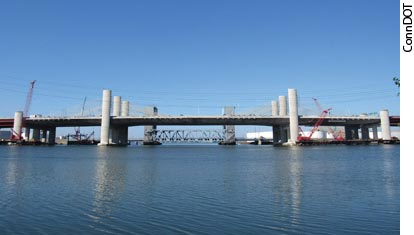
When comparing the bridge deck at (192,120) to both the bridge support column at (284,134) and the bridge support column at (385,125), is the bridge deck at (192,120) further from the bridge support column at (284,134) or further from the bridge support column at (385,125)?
the bridge support column at (284,134)

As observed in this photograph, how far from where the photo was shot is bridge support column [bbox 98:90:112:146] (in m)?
148

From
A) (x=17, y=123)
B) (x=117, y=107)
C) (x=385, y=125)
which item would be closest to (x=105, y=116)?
(x=117, y=107)

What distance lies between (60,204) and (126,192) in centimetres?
453

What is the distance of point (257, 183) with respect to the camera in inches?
1002

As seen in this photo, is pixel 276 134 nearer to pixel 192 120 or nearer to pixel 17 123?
pixel 192 120

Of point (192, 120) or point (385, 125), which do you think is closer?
point (385, 125)

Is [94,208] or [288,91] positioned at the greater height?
[288,91]

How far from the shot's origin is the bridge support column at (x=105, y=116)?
487ft

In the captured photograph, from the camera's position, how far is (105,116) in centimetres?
14825

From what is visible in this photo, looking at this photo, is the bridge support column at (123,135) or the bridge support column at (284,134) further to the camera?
the bridge support column at (123,135)

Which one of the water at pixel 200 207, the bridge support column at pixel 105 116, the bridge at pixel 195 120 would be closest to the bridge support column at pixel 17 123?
the bridge at pixel 195 120

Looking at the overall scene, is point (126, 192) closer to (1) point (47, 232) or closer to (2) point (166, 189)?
(2) point (166, 189)

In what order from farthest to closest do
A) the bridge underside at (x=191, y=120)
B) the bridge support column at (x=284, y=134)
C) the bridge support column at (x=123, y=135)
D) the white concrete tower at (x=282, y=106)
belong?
the bridge support column at (x=123, y=135) < the bridge support column at (x=284, y=134) < the white concrete tower at (x=282, y=106) < the bridge underside at (x=191, y=120)
